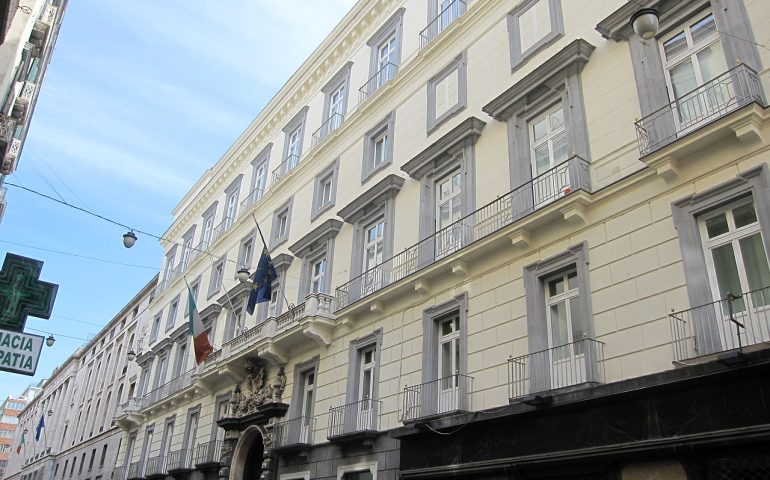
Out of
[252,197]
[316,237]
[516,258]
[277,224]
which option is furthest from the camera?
[252,197]

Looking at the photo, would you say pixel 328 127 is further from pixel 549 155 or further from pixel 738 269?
pixel 738 269

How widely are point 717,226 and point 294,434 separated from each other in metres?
13.0

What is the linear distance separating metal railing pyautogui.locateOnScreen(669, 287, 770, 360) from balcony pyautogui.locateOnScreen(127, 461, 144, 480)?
86.7ft

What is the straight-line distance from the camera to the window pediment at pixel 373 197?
18212 mm

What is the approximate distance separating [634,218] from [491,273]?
3.54m

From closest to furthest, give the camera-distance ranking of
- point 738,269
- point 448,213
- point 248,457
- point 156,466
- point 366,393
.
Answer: point 738,269
point 448,213
point 366,393
point 248,457
point 156,466

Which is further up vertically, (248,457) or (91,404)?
(91,404)

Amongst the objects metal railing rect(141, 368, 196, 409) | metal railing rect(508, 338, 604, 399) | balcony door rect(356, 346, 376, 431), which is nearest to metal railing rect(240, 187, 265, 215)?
metal railing rect(141, 368, 196, 409)

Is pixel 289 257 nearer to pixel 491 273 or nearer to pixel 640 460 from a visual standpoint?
pixel 491 273

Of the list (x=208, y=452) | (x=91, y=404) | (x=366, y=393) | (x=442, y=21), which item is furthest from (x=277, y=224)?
(x=91, y=404)

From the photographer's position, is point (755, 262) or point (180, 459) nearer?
point (755, 262)

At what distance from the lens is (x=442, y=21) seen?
760 inches

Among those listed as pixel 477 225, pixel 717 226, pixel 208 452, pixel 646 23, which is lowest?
pixel 208 452

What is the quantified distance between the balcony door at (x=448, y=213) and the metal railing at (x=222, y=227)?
632 inches
